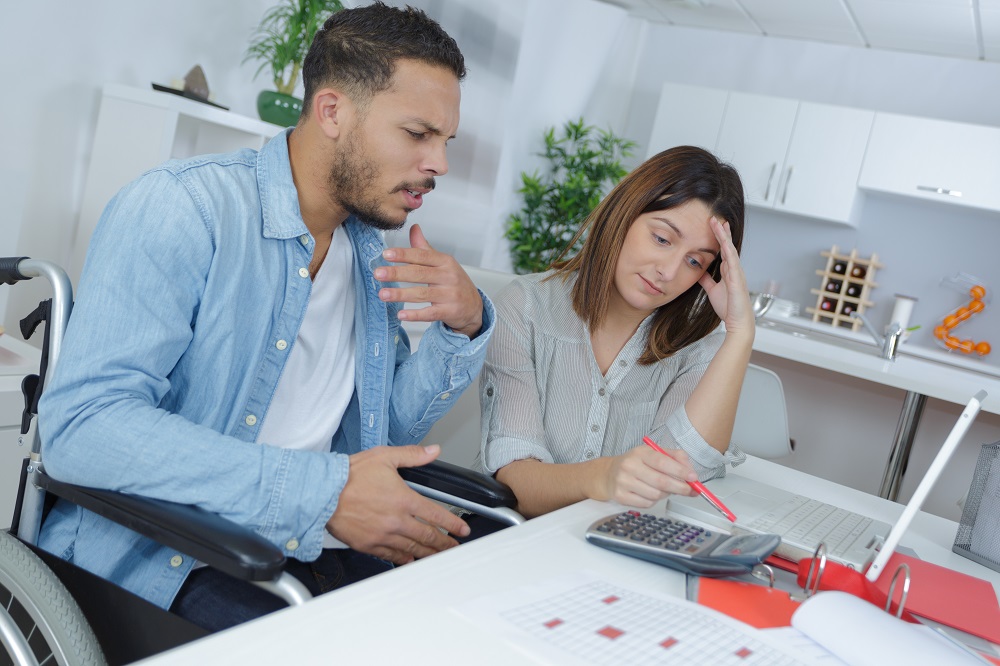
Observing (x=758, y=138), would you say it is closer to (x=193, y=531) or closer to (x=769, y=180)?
(x=769, y=180)

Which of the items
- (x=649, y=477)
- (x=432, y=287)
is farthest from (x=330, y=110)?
(x=649, y=477)

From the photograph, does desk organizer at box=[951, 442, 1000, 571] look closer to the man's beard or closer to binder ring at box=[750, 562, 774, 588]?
binder ring at box=[750, 562, 774, 588]

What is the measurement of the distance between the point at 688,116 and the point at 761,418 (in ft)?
11.7

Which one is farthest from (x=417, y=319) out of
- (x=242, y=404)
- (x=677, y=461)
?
(x=677, y=461)

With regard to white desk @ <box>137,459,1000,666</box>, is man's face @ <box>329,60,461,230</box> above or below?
above

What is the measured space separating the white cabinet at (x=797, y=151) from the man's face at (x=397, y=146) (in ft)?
14.3

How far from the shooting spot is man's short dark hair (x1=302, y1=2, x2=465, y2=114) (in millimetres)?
Answer: 1233

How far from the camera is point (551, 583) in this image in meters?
0.82

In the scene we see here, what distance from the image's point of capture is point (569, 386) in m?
1.57

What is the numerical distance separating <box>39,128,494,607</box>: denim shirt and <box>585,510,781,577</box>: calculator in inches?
12.2

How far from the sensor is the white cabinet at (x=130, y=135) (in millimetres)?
2557

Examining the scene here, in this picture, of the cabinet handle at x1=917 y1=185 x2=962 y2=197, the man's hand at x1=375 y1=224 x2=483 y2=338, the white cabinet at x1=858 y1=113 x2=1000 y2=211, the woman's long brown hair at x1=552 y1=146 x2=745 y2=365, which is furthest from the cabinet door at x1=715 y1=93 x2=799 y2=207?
the man's hand at x1=375 y1=224 x2=483 y2=338

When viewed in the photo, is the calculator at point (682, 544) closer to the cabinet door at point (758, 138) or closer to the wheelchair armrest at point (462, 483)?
the wheelchair armrest at point (462, 483)

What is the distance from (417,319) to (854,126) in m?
4.55
